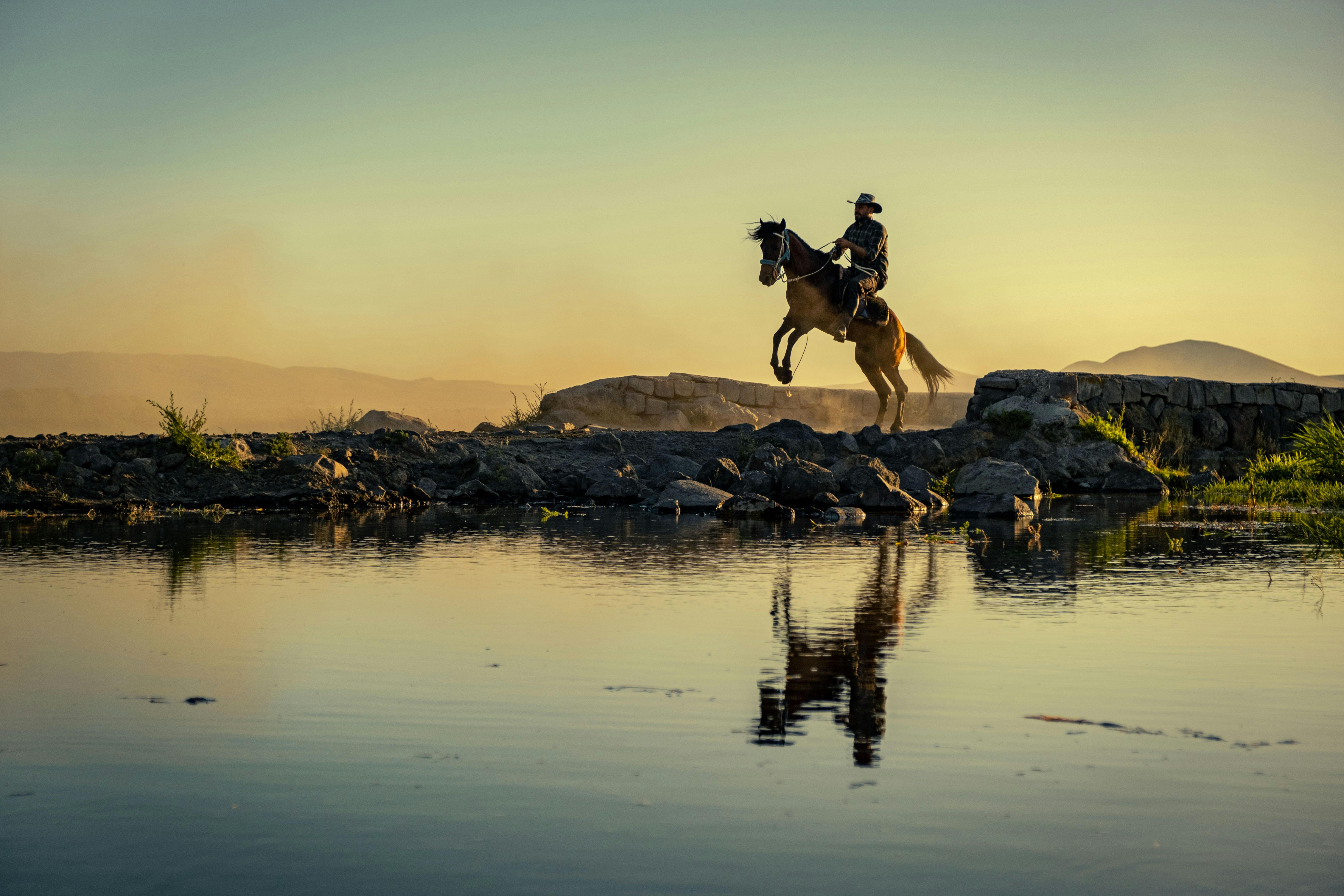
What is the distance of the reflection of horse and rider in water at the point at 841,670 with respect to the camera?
404 cm

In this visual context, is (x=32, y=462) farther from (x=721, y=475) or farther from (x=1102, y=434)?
(x=1102, y=434)

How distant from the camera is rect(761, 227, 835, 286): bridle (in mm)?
18062

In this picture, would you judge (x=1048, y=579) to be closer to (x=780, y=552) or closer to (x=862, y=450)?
(x=780, y=552)

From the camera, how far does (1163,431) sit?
76.6ft

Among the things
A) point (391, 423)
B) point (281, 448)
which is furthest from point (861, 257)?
point (391, 423)

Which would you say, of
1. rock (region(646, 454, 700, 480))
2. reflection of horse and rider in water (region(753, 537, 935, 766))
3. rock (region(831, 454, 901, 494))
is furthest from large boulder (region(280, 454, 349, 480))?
reflection of horse and rider in water (region(753, 537, 935, 766))

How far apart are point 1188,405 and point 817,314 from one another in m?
9.21

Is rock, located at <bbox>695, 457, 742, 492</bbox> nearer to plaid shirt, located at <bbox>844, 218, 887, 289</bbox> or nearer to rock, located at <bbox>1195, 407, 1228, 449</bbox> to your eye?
plaid shirt, located at <bbox>844, 218, 887, 289</bbox>

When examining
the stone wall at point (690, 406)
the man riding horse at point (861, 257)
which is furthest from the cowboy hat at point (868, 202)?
the stone wall at point (690, 406)

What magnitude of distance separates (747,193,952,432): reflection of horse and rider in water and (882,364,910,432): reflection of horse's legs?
0.21ft

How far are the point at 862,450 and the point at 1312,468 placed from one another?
628cm

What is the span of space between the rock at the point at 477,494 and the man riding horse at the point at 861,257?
20.7 ft

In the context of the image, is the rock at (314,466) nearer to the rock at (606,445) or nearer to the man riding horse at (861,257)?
the rock at (606,445)

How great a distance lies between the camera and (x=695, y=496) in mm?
14727
